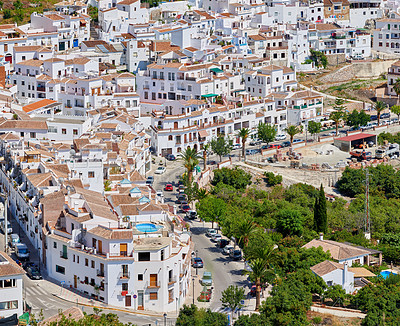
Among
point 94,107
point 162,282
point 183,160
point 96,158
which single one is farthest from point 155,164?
point 162,282

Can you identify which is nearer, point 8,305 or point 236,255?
point 8,305

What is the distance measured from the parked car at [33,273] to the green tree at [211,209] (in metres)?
14.9

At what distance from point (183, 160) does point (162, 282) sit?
112ft

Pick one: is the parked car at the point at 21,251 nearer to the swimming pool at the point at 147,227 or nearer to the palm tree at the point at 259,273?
the swimming pool at the point at 147,227

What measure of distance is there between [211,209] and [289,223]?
5.66 metres

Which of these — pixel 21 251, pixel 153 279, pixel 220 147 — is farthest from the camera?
pixel 220 147

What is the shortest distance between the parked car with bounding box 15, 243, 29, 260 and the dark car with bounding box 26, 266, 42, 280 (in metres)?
1.58

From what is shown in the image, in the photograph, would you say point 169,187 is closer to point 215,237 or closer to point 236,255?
point 215,237

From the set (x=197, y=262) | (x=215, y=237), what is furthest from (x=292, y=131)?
(x=197, y=262)

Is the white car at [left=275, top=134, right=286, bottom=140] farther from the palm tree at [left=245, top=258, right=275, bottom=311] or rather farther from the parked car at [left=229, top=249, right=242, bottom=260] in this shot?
the palm tree at [left=245, top=258, right=275, bottom=311]

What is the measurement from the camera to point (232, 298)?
57438 millimetres

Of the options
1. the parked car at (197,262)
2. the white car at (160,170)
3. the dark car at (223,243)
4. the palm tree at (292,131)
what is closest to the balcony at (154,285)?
the parked car at (197,262)

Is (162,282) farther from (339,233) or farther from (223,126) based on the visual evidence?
(223,126)

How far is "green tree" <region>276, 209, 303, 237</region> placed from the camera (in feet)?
235
